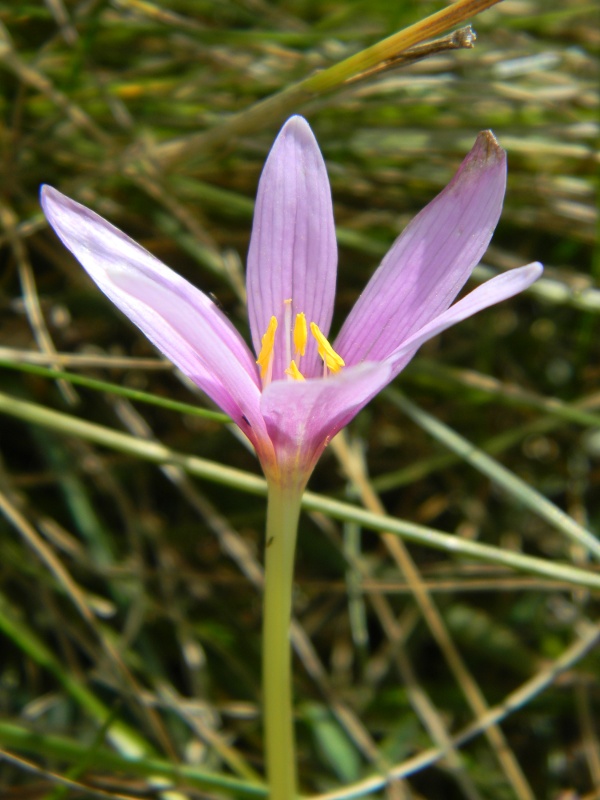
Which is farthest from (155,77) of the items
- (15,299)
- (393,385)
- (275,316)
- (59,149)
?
(275,316)

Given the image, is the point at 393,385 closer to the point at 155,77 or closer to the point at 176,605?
the point at 176,605

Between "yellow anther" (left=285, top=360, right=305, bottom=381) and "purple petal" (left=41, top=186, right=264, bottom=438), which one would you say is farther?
"yellow anther" (left=285, top=360, right=305, bottom=381)


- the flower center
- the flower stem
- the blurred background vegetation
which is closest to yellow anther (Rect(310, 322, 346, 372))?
the flower center

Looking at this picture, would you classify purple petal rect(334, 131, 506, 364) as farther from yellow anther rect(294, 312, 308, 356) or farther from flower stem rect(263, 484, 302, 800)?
flower stem rect(263, 484, 302, 800)

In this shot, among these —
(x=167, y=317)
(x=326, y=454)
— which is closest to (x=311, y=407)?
(x=167, y=317)

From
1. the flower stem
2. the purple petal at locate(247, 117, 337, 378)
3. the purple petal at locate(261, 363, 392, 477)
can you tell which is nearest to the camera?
the purple petal at locate(261, 363, 392, 477)

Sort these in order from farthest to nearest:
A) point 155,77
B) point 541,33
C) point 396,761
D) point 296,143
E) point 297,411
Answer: point 541,33, point 155,77, point 396,761, point 296,143, point 297,411

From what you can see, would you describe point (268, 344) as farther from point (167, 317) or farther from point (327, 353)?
point (167, 317)

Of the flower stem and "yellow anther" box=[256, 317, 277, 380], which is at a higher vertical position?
"yellow anther" box=[256, 317, 277, 380]
